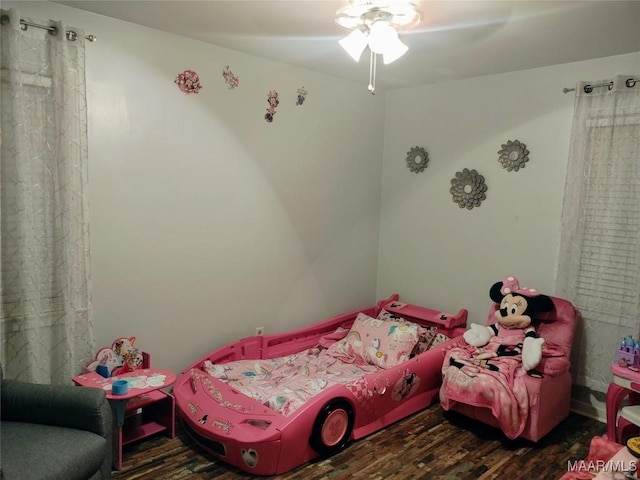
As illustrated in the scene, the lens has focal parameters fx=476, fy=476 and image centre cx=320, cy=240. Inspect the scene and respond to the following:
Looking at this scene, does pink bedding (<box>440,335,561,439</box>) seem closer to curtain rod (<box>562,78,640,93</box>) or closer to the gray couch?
curtain rod (<box>562,78,640,93</box>)

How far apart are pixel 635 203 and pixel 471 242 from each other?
3.92 feet

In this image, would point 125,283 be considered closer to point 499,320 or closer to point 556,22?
point 499,320

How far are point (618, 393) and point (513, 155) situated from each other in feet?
5.74

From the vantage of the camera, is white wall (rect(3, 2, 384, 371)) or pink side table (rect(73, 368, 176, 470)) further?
white wall (rect(3, 2, 384, 371))

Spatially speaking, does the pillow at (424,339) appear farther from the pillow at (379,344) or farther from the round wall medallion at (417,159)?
the round wall medallion at (417,159)

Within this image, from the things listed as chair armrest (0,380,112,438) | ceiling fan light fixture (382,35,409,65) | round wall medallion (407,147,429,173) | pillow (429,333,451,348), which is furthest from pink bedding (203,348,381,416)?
ceiling fan light fixture (382,35,409,65)

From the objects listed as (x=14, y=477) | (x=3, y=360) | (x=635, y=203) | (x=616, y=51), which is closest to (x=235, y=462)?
(x=14, y=477)

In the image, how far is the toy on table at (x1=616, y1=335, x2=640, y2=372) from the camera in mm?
2709

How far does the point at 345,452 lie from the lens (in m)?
2.78

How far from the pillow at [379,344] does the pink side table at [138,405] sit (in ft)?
4.19

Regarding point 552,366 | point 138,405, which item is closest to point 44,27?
point 138,405

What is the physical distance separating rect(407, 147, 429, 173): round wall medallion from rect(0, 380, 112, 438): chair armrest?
3.04 metres

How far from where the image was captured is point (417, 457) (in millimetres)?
2768

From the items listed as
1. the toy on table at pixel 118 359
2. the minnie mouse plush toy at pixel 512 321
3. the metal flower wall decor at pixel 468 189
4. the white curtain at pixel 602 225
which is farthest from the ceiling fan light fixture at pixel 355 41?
the toy on table at pixel 118 359
